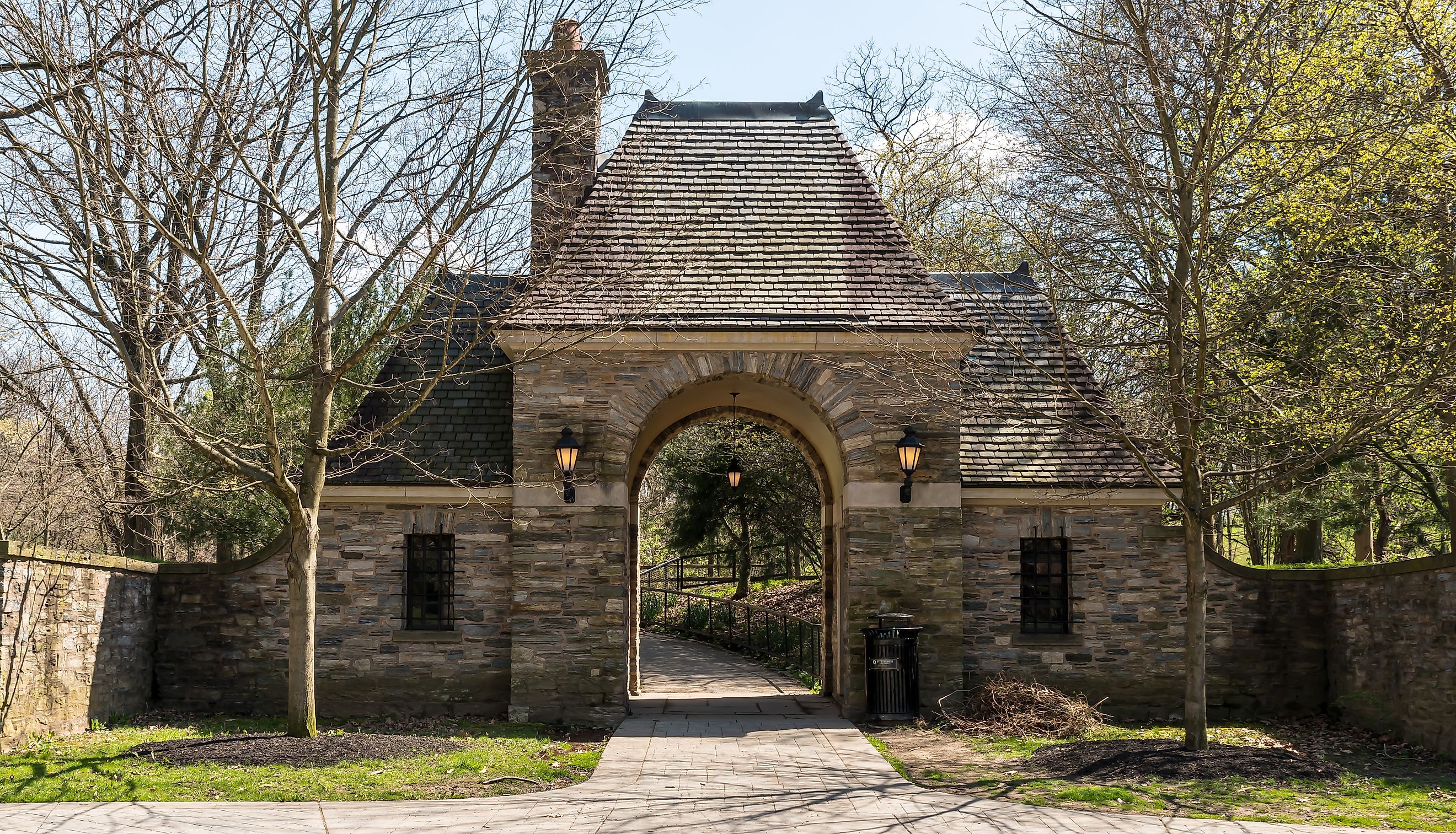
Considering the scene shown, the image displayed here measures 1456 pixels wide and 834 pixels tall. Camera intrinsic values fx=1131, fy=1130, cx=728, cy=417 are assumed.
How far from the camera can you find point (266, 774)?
8.84 m

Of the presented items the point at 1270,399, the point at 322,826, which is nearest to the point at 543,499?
the point at 322,826

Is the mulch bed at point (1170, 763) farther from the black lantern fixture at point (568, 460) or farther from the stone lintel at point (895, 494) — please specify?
the black lantern fixture at point (568, 460)

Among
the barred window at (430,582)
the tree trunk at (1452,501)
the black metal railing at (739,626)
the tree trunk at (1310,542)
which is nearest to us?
the tree trunk at (1452,501)

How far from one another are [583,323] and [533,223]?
4.20 feet

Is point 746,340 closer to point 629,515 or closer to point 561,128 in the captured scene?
point 561,128

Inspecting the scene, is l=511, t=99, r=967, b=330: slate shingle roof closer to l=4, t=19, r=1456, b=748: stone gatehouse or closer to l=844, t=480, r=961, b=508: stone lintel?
l=4, t=19, r=1456, b=748: stone gatehouse

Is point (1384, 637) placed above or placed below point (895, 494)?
below

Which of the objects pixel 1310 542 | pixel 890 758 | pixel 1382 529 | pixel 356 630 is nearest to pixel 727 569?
pixel 1310 542

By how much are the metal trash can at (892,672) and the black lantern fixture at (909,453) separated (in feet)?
5.16

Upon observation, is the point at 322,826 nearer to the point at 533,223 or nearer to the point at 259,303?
the point at 533,223

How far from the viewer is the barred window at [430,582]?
13.6 meters

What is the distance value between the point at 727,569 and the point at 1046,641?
15.7m

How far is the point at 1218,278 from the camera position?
13.8m

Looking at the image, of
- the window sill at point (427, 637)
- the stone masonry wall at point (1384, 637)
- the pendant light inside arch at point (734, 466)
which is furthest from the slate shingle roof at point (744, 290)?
the stone masonry wall at point (1384, 637)
